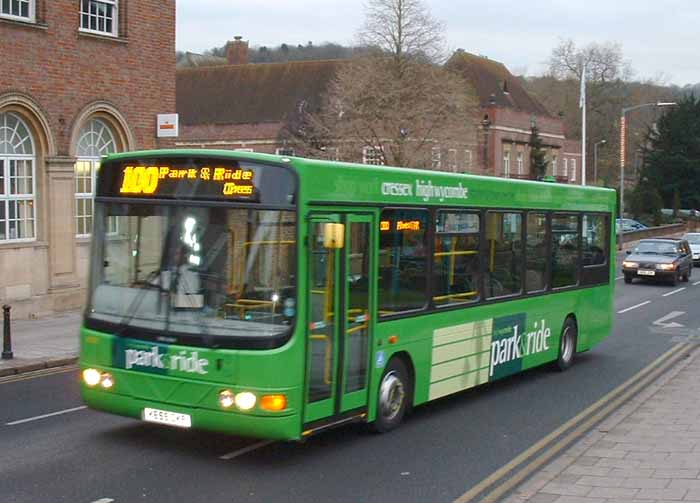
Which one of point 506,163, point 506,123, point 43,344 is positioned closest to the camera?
point 43,344

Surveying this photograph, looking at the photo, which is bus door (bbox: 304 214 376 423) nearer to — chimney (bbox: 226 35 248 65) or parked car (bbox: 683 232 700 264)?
parked car (bbox: 683 232 700 264)

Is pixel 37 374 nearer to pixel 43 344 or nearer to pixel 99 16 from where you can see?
pixel 43 344

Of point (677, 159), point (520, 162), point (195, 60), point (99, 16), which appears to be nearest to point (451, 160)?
point (99, 16)

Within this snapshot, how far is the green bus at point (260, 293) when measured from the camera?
827 cm

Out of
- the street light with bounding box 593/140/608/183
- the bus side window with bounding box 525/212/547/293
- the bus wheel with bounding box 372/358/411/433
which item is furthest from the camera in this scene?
the street light with bounding box 593/140/608/183

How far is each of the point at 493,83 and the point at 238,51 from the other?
2367 centimetres

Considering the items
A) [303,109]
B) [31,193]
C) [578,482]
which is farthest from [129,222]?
[303,109]

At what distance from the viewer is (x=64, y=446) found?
9336 millimetres

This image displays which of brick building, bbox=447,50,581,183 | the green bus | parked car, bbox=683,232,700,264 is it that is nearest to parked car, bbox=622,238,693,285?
parked car, bbox=683,232,700,264

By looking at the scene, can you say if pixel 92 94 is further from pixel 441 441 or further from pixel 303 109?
pixel 303 109

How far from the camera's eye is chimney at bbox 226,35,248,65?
283ft

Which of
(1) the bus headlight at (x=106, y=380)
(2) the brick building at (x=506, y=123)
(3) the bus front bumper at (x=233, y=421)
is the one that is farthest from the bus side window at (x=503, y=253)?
(2) the brick building at (x=506, y=123)

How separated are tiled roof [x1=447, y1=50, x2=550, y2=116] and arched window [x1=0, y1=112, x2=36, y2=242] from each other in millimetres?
53407

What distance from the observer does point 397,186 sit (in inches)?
398
